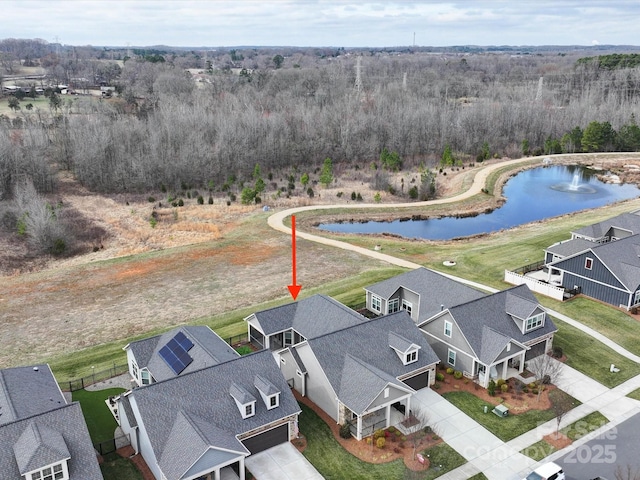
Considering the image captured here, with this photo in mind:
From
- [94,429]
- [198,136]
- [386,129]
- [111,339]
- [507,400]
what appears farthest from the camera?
[386,129]

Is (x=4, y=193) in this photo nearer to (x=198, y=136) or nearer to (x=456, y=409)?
(x=198, y=136)

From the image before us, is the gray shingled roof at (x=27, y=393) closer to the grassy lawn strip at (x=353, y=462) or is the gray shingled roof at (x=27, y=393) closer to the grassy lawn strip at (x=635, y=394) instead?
the grassy lawn strip at (x=353, y=462)

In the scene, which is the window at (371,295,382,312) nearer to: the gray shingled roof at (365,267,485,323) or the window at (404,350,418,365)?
the gray shingled roof at (365,267,485,323)

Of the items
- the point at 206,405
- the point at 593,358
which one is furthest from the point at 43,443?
the point at 593,358

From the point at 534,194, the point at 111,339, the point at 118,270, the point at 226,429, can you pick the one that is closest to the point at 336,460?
the point at 226,429

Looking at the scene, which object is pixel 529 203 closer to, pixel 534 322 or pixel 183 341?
pixel 534 322

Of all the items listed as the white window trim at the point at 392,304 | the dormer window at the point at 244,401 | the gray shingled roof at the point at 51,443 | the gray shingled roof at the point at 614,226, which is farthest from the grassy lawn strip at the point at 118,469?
the gray shingled roof at the point at 614,226
